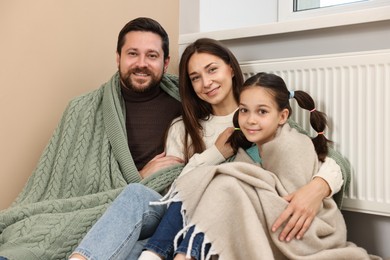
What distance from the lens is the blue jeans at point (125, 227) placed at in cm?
125

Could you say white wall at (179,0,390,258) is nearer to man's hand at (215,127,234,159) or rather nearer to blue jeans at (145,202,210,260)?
man's hand at (215,127,234,159)

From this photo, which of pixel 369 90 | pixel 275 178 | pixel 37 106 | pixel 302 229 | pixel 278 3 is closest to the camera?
pixel 302 229

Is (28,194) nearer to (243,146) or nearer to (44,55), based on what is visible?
(44,55)

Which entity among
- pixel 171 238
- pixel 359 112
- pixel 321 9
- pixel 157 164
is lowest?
pixel 171 238

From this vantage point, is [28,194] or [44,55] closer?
[28,194]

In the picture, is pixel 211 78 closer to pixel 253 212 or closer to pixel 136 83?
pixel 136 83

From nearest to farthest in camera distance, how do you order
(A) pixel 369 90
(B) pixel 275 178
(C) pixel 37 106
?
(B) pixel 275 178 < (A) pixel 369 90 < (C) pixel 37 106

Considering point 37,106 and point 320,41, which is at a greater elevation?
point 320,41

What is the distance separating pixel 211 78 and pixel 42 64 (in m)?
0.69

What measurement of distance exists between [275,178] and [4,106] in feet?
3.44

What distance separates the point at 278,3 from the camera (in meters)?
2.32

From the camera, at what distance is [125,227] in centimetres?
132

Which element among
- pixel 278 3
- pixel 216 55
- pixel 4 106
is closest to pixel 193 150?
→ pixel 216 55

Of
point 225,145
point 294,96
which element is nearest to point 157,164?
point 225,145
